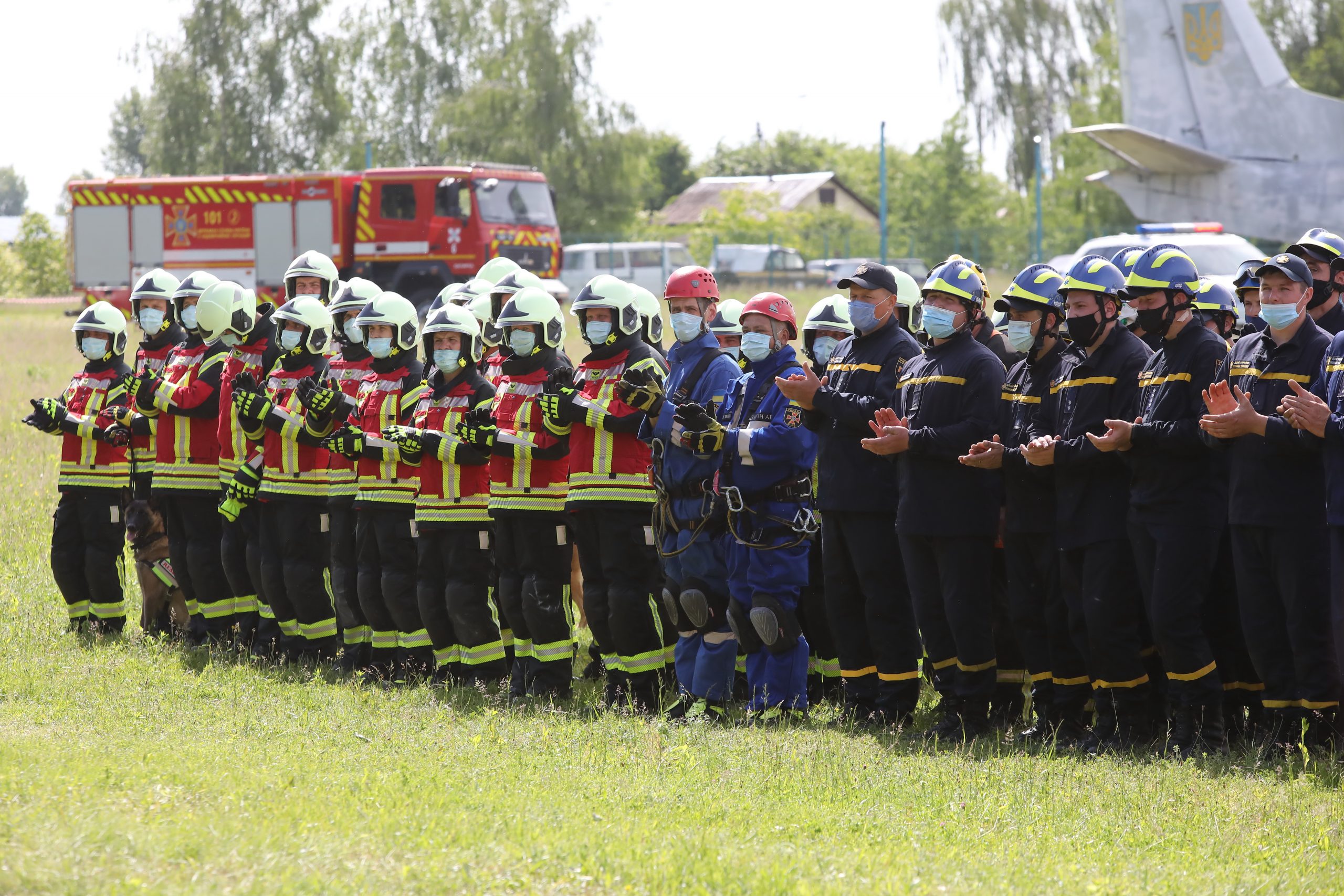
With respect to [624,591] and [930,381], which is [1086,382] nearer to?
[930,381]

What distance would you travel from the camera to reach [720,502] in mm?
8141

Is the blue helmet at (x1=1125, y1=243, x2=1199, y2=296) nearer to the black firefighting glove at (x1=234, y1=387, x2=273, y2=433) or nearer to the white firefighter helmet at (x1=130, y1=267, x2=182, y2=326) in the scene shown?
the black firefighting glove at (x1=234, y1=387, x2=273, y2=433)

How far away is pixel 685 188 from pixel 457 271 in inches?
2152

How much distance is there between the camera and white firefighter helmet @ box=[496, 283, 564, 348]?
8.89 metres

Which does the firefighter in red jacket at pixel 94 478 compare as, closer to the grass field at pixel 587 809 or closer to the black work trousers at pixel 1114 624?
the grass field at pixel 587 809

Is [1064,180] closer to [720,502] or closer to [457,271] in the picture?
[457,271]

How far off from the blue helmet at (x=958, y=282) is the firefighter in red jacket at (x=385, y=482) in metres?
3.35

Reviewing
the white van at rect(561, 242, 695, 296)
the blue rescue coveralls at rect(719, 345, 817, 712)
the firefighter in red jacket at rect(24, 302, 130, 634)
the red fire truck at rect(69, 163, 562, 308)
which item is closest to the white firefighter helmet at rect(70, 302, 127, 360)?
the firefighter in red jacket at rect(24, 302, 130, 634)

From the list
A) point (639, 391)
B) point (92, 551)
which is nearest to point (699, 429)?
point (639, 391)

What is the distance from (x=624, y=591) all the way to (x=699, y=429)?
120 cm

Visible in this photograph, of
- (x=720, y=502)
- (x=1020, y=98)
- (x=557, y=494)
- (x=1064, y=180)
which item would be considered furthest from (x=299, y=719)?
(x=1020, y=98)

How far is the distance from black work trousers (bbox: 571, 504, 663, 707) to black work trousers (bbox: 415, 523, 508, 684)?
2.51 ft

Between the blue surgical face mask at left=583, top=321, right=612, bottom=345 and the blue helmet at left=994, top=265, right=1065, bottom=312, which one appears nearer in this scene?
the blue helmet at left=994, top=265, right=1065, bottom=312

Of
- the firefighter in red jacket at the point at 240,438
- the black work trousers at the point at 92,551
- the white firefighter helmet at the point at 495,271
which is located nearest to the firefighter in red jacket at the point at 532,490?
the firefighter in red jacket at the point at 240,438
